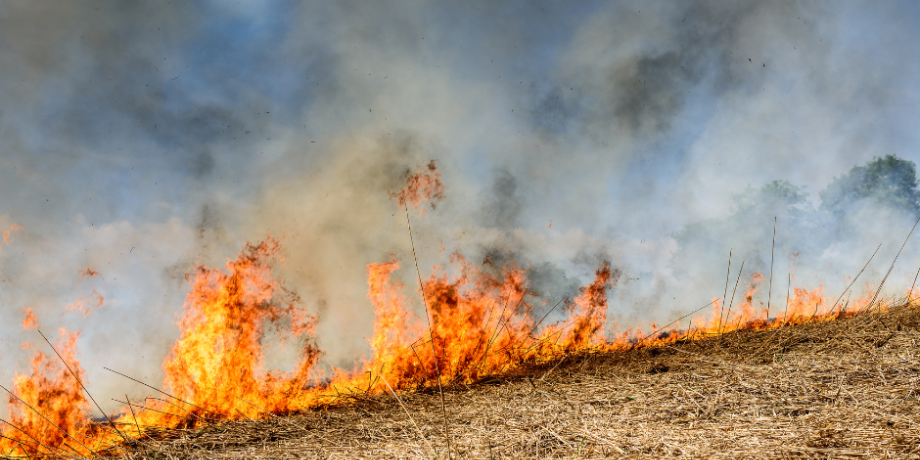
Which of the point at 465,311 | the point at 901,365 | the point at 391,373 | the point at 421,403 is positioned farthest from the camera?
the point at 465,311

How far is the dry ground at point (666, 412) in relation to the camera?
141 inches

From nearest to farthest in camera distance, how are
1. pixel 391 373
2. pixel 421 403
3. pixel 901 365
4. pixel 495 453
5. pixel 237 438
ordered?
1. pixel 495 453
2. pixel 901 365
3. pixel 237 438
4. pixel 421 403
5. pixel 391 373

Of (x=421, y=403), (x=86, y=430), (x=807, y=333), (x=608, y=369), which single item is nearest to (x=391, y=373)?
(x=421, y=403)

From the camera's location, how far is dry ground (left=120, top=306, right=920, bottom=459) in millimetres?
3578

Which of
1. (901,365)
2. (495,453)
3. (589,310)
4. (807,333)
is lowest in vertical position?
(495,453)

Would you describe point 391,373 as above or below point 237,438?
above

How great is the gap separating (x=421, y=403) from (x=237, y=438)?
234 cm

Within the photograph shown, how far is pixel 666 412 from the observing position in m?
4.55

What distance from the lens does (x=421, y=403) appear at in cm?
660

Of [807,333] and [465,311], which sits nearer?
[807,333]

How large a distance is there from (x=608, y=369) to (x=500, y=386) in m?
1.64

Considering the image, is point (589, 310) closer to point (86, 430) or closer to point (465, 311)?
point (465, 311)

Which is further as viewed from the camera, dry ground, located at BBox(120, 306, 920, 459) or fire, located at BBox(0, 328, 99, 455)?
fire, located at BBox(0, 328, 99, 455)

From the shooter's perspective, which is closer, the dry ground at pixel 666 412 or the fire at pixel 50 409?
the dry ground at pixel 666 412
